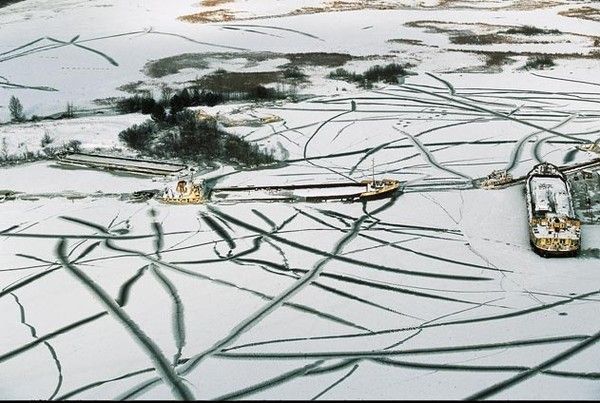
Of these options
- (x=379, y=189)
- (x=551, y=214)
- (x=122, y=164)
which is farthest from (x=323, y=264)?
(x=122, y=164)

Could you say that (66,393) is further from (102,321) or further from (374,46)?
(374,46)

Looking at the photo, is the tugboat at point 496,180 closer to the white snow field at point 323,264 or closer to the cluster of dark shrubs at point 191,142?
the white snow field at point 323,264

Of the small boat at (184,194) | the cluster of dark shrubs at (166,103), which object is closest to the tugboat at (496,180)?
the small boat at (184,194)

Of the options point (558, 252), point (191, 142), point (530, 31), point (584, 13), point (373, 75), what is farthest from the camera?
point (584, 13)

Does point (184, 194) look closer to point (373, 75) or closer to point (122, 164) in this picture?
point (122, 164)

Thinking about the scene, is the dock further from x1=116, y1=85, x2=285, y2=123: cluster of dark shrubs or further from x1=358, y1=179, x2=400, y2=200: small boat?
x1=358, y1=179, x2=400, y2=200: small boat

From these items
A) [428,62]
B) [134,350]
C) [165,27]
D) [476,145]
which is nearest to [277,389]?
[134,350]
